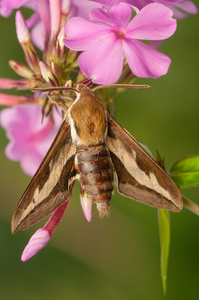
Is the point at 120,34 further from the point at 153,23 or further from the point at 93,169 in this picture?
the point at 93,169

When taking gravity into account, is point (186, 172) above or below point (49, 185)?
below

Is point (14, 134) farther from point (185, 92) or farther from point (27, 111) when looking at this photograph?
point (185, 92)

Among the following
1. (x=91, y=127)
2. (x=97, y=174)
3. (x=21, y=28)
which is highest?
(x=21, y=28)

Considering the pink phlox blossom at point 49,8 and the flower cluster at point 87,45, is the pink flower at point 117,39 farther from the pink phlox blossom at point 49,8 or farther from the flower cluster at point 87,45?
the pink phlox blossom at point 49,8

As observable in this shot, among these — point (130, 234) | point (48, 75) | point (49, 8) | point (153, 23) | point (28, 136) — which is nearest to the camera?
point (153, 23)

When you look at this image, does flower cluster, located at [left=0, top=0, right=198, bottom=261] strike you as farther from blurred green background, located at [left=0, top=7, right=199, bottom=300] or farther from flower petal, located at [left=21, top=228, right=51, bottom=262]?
blurred green background, located at [left=0, top=7, right=199, bottom=300]

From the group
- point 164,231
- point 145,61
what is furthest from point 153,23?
point 164,231
